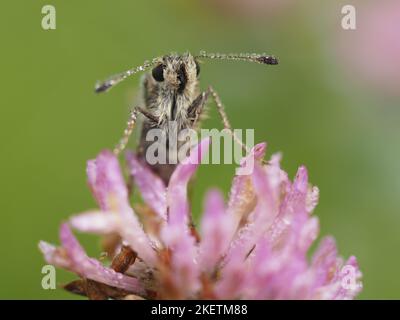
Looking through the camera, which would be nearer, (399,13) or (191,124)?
(191,124)

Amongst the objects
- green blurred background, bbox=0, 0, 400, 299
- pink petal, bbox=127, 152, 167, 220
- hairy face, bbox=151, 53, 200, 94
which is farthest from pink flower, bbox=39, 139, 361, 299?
green blurred background, bbox=0, 0, 400, 299


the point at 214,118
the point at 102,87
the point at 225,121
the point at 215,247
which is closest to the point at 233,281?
the point at 215,247

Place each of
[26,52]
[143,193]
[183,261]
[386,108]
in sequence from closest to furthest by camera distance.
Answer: [183,261] < [143,193] < [386,108] < [26,52]

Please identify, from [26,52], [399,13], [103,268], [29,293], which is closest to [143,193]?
[103,268]

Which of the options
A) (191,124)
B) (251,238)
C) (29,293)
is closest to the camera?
(251,238)

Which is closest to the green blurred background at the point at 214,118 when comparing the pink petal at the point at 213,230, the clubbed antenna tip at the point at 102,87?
the clubbed antenna tip at the point at 102,87
